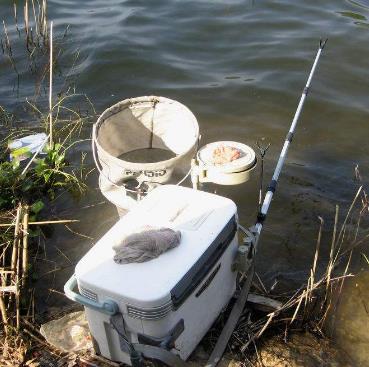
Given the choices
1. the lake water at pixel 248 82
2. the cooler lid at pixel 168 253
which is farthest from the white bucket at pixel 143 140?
the lake water at pixel 248 82

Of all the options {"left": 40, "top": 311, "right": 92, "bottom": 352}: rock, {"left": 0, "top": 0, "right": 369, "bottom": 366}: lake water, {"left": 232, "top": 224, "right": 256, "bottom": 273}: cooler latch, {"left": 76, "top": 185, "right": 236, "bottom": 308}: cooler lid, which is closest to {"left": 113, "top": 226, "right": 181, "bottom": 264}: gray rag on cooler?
{"left": 76, "top": 185, "right": 236, "bottom": 308}: cooler lid

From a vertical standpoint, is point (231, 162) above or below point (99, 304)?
above

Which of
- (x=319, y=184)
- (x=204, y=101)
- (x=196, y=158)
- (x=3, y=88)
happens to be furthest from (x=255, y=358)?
(x=3, y=88)

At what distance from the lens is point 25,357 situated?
10.6ft

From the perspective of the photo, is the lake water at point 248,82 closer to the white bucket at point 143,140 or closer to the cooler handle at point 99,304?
the white bucket at point 143,140

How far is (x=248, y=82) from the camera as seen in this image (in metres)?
7.11

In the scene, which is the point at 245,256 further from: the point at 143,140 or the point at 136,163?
the point at 143,140

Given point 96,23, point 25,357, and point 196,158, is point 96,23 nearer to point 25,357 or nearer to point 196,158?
point 196,158

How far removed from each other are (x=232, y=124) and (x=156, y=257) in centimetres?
385

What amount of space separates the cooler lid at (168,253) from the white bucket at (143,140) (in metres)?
0.44

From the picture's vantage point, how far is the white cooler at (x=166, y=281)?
2545 millimetres

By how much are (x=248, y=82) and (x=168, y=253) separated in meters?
4.84

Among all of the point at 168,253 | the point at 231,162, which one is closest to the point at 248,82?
the point at 231,162

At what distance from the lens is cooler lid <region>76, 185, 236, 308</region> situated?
2.53 m
